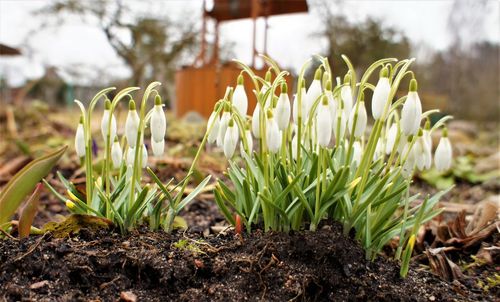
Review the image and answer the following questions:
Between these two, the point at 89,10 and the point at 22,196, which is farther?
the point at 89,10

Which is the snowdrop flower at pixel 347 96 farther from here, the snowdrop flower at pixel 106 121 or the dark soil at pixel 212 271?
the snowdrop flower at pixel 106 121

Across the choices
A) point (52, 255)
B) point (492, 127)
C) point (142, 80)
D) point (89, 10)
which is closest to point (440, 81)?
point (492, 127)

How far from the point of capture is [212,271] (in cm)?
143

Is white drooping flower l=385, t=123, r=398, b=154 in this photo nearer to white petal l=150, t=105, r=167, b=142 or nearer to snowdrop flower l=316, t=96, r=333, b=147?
snowdrop flower l=316, t=96, r=333, b=147

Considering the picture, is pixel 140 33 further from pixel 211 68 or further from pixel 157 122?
pixel 157 122

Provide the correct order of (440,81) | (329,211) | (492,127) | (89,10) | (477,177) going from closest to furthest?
(329,211) → (477,177) → (89,10) → (440,81) → (492,127)

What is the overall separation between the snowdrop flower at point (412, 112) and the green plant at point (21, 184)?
118cm

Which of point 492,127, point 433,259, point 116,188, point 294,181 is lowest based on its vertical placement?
point 492,127

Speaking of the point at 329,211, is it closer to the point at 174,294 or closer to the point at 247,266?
the point at 247,266

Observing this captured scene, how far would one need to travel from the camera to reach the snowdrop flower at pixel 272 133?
4.41ft

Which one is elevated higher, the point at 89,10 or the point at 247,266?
the point at 89,10

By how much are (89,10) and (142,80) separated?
188 centimetres

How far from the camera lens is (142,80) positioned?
10.3 meters

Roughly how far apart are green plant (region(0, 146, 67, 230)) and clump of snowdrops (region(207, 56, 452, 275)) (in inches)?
25.7
